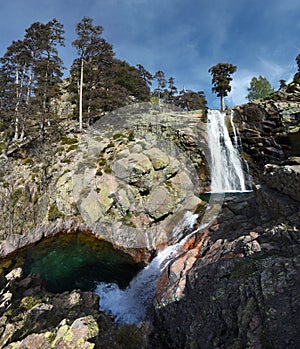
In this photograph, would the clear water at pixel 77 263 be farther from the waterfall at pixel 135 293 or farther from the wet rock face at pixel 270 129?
the wet rock face at pixel 270 129

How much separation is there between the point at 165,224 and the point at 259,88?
56197 mm

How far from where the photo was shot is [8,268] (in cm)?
1260

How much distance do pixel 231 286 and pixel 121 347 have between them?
169 inches

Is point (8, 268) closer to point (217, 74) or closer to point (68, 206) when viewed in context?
point (68, 206)

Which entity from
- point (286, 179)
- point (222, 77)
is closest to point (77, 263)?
point (286, 179)

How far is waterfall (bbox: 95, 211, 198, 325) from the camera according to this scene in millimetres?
8984

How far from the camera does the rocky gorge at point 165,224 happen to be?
5480 mm

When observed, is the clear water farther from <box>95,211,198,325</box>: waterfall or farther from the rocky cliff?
the rocky cliff

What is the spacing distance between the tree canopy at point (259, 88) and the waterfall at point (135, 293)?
2232 inches

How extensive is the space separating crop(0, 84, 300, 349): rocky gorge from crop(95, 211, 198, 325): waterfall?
0.82 meters

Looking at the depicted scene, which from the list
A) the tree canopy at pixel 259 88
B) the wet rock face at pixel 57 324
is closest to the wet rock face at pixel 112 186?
the wet rock face at pixel 57 324

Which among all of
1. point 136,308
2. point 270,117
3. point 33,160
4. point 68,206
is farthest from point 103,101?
point 136,308

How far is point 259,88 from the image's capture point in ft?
176

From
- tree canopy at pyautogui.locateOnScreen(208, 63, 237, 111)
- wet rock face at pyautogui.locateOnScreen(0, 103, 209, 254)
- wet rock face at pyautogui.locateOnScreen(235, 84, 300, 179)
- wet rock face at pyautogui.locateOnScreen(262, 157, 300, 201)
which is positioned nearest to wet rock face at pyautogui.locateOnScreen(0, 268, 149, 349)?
wet rock face at pyautogui.locateOnScreen(0, 103, 209, 254)
